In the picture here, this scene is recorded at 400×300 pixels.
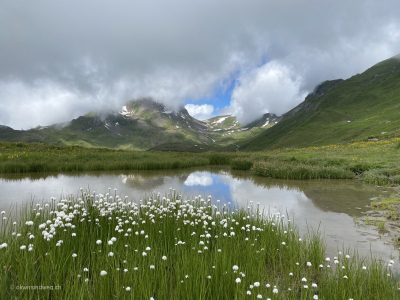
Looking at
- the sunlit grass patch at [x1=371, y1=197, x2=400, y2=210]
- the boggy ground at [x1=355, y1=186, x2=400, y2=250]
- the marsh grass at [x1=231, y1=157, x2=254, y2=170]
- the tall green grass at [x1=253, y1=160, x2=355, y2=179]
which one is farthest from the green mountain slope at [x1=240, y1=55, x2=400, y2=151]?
the boggy ground at [x1=355, y1=186, x2=400, y2=250]

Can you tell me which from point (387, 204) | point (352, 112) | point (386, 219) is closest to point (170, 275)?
point (386, 219)

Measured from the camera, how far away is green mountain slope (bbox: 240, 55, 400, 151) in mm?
93875

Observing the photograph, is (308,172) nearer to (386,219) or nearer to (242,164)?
(242,164)

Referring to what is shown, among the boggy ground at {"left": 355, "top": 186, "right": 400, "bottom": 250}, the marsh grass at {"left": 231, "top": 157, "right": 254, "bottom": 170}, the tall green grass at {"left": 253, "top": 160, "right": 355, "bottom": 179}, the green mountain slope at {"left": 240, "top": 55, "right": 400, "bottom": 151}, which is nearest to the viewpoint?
the boggy ground at {"left": 355, "top": 186, "right": 400, "bottom": 250}

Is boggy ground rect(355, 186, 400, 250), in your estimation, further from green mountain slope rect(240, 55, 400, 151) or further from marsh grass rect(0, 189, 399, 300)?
green mountain slope rect(240, 55, 400, 151)

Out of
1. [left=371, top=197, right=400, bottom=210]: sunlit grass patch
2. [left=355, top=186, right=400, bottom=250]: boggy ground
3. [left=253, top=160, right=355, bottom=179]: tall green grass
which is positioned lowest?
[left=355, top=186, right=400, bottom=250]: boggy ground

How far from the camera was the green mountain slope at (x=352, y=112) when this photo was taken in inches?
3696

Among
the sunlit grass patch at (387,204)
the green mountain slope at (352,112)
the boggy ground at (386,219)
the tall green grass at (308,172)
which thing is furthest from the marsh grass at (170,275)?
the green mountain slope at (352,112)

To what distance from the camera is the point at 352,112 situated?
132 meters

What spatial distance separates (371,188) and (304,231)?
11159mm

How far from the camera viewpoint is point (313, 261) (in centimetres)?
544

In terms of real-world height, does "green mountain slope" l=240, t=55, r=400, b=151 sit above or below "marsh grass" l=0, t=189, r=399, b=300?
above

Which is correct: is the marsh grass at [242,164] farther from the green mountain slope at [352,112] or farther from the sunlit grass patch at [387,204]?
the green mountain slope at [352,112]

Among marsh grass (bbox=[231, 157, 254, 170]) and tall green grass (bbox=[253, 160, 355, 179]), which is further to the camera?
marsh grass (bbox=[231, 157, 254, 170])
